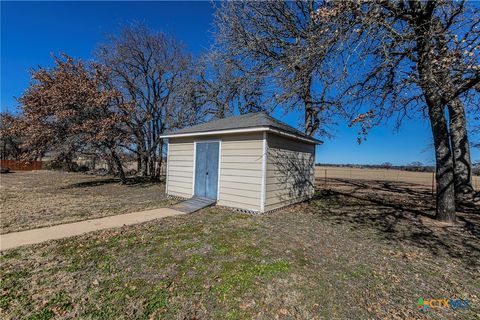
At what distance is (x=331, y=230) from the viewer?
5340 mm

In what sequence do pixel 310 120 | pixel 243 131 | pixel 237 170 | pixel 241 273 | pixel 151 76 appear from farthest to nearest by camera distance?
pixel 151 76 → pixel 310 120 → pixel 237 170 → pixel 243 131 → pixel 241 273

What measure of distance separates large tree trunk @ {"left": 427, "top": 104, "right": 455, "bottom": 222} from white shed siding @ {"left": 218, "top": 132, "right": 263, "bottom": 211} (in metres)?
4.66

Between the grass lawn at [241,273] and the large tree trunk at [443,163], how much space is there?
717 millimetres

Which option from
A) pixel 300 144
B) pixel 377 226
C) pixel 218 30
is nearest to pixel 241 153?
pixel 300 144

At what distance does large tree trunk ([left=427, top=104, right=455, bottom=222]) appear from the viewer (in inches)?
235

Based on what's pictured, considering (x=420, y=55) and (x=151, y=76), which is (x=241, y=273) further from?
(x=151, y=76)

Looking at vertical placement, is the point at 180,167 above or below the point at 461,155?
below

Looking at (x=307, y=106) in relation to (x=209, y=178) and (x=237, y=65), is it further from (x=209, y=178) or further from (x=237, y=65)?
(x=209, y=178)

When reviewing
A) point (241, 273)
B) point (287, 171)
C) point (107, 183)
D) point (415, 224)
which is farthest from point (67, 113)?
point (415, 224)

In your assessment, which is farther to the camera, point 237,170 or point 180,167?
point 180,167

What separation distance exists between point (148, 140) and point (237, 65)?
9675mm

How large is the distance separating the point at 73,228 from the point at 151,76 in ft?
48.9

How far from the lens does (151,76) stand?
17219 millimetres

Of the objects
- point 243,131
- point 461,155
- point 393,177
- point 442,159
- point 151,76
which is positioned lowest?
point 393,177
